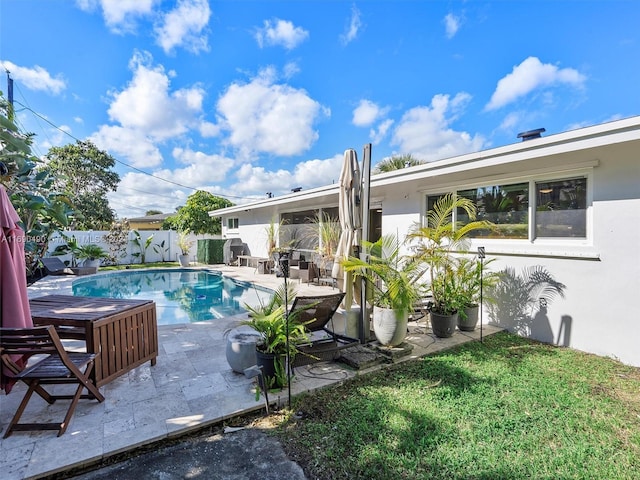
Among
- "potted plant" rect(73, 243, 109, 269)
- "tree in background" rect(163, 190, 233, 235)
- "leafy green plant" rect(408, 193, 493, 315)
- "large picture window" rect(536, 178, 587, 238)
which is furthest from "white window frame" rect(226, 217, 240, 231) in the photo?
"large picture window" rect(536, 178, 587, 238)

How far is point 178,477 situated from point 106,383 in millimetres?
1846

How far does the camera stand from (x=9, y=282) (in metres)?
3.33

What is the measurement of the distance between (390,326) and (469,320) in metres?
2.28

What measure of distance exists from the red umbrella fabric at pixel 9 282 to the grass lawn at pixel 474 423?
318 cm

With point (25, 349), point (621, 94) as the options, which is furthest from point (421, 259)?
point (621, 94)

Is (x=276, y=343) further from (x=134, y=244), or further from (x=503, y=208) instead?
(x=134, y=244)

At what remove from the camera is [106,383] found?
359 centimetres

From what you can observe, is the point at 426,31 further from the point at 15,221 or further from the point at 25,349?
the point at 25,349

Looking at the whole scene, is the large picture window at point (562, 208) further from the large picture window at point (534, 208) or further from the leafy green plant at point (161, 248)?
the leafy green plant at point (161, 248)

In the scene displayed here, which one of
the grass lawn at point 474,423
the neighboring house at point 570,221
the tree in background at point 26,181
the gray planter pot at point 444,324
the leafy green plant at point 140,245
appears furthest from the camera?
the leafy green plant at point 140,245

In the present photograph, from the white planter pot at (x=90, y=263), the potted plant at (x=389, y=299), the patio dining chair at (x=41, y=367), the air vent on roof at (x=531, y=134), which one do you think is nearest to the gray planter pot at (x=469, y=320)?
the potted plant at (x=389, y=299)

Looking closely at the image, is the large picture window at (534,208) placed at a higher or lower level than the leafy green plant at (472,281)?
higher

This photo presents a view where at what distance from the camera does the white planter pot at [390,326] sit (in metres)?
4.82

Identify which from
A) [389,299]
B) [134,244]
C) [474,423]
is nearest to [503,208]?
[389,299]
